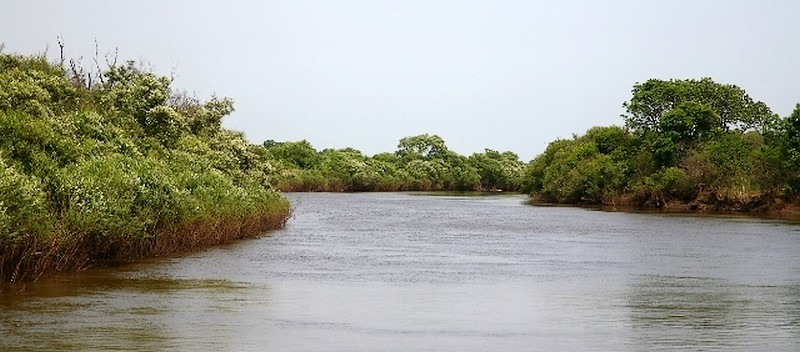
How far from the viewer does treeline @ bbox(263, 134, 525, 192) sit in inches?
4830

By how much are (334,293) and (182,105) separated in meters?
36.1

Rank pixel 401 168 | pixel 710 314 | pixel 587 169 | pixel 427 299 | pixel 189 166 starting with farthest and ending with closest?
pixel 401 168 < pixel 587 169 < pixel 189 166 < pixel 427 299 < pixel 710 314

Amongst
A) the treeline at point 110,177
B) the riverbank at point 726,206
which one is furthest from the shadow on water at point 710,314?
the riverbank at point 726,206

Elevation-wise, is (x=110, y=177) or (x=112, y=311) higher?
(x=110, y=177)

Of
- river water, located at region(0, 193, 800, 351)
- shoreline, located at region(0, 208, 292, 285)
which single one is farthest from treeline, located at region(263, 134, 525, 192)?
river water, located at region(0, 193, 800, 351)

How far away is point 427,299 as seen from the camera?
73.2 ft

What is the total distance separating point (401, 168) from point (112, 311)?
12466 cm

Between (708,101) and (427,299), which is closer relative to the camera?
(427,299)

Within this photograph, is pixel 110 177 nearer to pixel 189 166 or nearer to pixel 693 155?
pixel 189 166

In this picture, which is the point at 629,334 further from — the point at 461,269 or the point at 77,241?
the point at 77,241

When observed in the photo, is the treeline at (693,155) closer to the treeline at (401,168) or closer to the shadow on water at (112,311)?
the treeline at (401,168)

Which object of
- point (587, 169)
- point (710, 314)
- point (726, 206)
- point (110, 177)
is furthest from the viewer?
point (587, 169)

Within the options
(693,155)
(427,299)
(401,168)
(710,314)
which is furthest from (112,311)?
(401,168)

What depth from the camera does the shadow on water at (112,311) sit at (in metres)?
15.8
